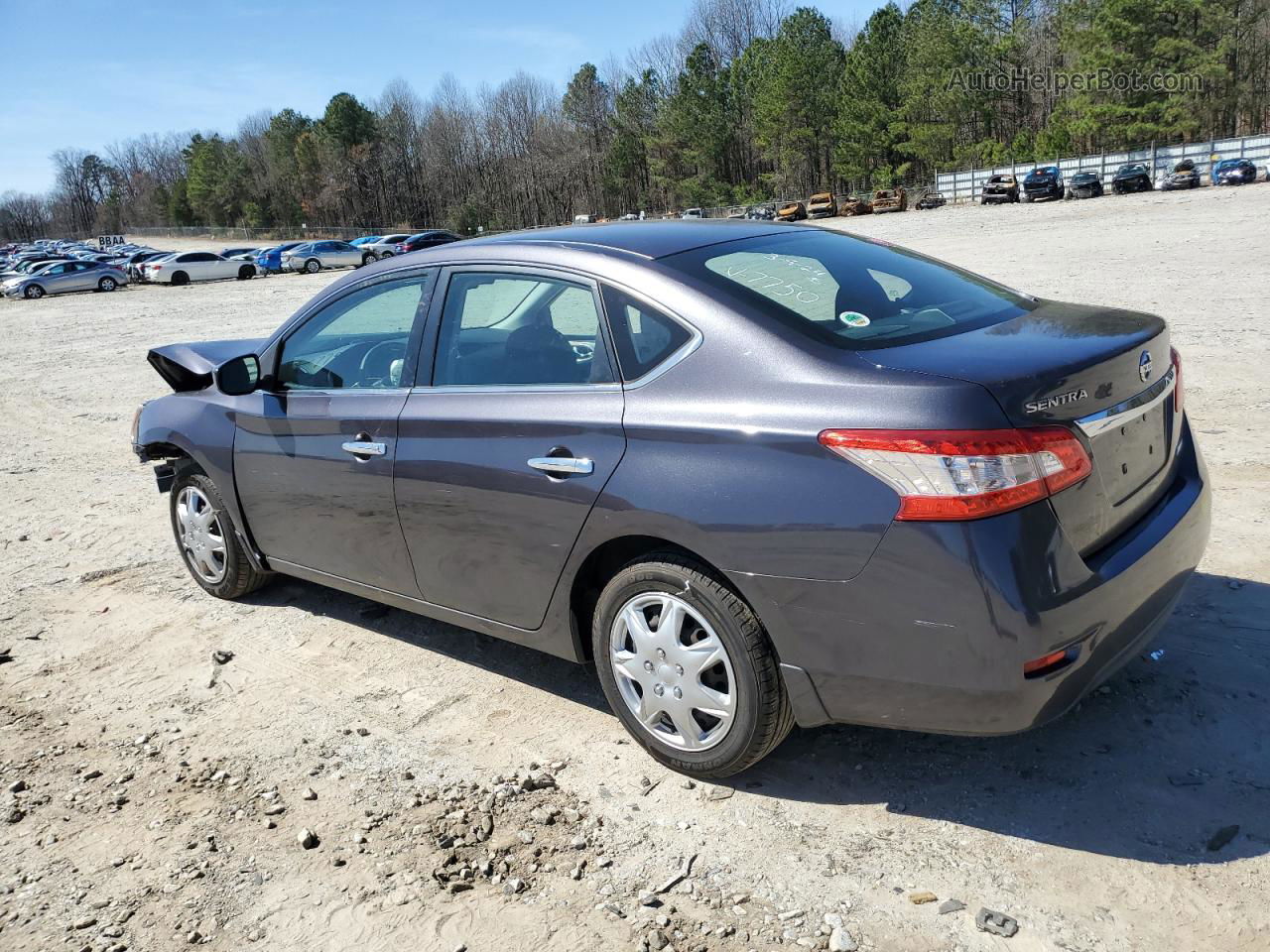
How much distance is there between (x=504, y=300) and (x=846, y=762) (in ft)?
6.75

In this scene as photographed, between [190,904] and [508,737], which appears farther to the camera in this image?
[508,737]

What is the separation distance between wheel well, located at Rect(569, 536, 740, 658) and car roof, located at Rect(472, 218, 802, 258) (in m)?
0.99

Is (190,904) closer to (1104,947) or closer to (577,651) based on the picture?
(577,651)

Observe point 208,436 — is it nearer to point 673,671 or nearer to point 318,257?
point 673,671

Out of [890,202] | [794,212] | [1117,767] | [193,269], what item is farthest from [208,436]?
[890,202]

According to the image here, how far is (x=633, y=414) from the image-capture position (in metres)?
3.19

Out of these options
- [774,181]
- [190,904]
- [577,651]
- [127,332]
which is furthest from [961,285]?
[774,181]

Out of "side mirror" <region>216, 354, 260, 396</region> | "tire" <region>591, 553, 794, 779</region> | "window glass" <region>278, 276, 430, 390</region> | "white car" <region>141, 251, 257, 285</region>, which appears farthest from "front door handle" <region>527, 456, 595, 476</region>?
"white car" <region>141, 251, 257, 285</region>

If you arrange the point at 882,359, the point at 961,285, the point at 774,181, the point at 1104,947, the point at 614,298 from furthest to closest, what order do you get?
the point at 774,181 → the point at 961,285 → the point at 614,298 → the point at 882,359 → the point at 1104,947

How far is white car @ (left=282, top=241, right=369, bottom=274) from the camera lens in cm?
5066

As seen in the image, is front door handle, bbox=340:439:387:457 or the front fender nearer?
front door handle, bbox=340:439:387:457

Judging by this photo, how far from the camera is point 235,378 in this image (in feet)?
15.3

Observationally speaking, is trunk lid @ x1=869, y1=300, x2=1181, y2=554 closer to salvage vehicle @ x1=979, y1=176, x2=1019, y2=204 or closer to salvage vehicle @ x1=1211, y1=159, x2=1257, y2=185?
salvage vehicle @ x1=1211, y1=159, x2=1257, y2=185

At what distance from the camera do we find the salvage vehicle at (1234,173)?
44.5 m
